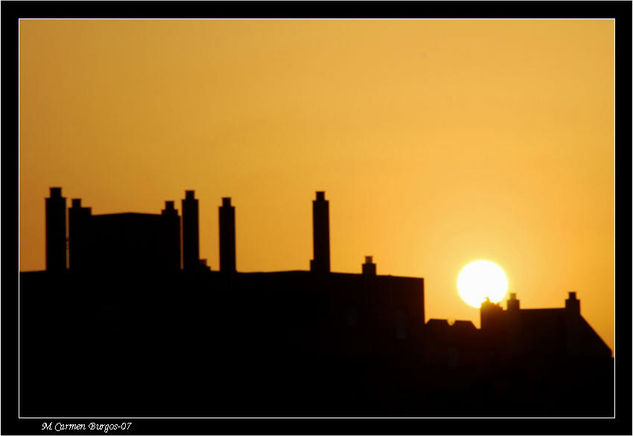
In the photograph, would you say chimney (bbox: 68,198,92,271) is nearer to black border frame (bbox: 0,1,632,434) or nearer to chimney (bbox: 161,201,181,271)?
chimney (bbox: 161,201,181,271)

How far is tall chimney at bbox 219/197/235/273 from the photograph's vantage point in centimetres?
4994

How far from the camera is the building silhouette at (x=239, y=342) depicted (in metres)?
45.2

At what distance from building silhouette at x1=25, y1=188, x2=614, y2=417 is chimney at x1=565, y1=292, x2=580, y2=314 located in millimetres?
3741

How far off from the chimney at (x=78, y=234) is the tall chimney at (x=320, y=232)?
7387 millimetres

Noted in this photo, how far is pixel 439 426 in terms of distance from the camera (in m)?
36.3

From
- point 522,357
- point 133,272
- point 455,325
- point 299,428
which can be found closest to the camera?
point 299,428

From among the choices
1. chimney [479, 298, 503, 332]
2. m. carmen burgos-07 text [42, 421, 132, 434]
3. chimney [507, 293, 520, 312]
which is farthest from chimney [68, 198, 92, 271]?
chimney [507, 293, 520, 312]

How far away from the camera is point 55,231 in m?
47.8

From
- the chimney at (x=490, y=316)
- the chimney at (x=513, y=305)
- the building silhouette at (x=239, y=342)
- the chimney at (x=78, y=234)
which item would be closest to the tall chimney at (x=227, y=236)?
the building silhouette at (x=239, y=342)

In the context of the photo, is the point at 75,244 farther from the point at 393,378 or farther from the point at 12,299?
the point at 12,299

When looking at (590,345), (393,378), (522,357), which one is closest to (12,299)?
(393,378)

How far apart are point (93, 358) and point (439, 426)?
1232cm

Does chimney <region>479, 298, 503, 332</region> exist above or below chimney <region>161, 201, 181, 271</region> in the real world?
below

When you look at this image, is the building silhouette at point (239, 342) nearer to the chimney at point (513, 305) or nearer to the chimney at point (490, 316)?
the chimney at point (490, 316)
